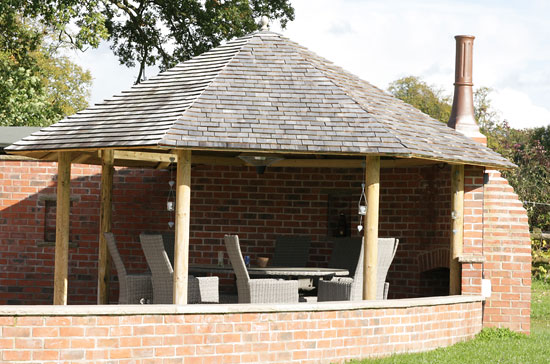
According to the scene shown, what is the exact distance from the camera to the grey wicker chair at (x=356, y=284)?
1036 cm

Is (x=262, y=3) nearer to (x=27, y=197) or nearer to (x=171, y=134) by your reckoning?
(x=27, y=197)

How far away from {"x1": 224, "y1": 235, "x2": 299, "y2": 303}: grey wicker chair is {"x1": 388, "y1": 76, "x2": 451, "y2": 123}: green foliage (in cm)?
3972

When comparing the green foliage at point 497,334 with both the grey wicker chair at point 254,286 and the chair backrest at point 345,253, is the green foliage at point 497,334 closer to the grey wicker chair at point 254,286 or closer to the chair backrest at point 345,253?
the chair backrest at point 345,253

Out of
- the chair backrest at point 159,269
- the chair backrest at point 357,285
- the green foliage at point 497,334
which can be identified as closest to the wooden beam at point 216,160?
the chair backrest at point 159,269

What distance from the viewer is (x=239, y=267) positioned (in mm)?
9914

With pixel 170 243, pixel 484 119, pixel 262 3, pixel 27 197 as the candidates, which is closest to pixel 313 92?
pixel 170 243

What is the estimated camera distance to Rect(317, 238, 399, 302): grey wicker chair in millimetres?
10359

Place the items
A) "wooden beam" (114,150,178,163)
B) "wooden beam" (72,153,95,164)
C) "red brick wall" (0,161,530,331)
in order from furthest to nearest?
"red brick wall" (0,161,530,331)
"wooden beam" (72,153,95,164)
"wooden beam" (114,150,178,163)

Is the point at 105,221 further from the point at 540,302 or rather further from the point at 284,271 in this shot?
the point at 540,302

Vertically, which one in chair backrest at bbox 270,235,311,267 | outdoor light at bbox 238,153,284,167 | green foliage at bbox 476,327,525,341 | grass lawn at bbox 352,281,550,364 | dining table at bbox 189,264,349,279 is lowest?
grass lawn at bbox 352,281,550,364

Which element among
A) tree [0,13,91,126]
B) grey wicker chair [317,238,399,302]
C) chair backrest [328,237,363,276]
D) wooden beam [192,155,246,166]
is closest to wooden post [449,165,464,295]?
grey wicker chair [317,238,399,302]

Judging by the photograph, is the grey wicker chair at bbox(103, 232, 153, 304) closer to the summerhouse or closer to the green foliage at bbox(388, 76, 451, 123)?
the summerhouse

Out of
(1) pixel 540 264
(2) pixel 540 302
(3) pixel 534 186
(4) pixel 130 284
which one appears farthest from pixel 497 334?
(3) pixel 534 186

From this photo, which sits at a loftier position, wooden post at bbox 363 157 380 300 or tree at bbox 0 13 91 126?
tree at bbox 0 13 91 126
